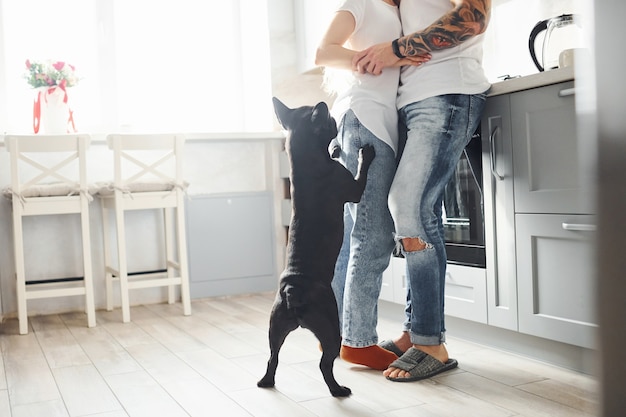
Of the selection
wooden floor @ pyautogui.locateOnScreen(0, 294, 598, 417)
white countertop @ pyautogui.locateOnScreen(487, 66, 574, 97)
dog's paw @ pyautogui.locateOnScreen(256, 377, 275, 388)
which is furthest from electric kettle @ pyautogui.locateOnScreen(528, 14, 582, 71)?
dog's paw @ pyautogui.locateOnScreen(256, 377, 275, 388)

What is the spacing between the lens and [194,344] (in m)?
2.61

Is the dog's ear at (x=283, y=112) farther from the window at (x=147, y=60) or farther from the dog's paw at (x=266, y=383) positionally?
the window at (x=147, y=60)

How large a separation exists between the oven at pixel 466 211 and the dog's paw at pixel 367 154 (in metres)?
0.53

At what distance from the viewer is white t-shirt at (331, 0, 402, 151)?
201cm

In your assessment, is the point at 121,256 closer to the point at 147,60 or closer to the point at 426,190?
the point at 147,60

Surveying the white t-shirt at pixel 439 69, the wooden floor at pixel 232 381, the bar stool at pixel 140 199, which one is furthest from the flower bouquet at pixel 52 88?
the white t-shirt at pixel 439 69

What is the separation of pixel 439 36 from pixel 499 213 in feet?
2.21

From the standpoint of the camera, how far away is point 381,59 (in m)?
1.97

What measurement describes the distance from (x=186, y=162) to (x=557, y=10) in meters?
→ 2.21

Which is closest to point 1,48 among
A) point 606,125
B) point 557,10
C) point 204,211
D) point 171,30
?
point 171,30

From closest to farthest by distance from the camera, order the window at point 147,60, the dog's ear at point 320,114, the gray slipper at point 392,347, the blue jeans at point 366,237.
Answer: the dog's ear at point 320,114 < the blue jeans at point 366,237 < the gray slipper at point 392,347 < the window at point 147,60

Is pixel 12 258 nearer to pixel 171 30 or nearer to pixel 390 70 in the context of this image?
Answer: pixel 171 30

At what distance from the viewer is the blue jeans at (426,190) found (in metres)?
1.94

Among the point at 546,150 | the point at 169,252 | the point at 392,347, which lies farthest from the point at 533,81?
the point at 169,252
